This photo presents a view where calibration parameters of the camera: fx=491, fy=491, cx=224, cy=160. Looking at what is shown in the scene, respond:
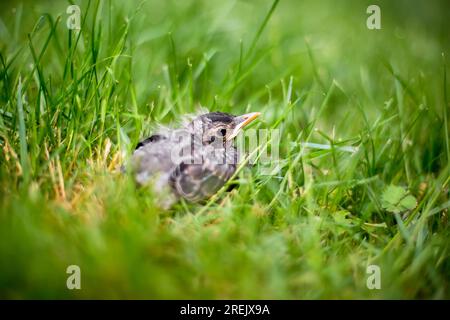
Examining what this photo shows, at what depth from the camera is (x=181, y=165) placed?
250cm

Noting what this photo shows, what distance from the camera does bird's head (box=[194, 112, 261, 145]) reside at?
286cm

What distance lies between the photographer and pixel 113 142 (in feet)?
9.74

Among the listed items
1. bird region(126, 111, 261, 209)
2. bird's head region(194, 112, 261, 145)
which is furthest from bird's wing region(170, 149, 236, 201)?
bird's head region(194, 112, 261, 145)

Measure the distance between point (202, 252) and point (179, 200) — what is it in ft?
1.44

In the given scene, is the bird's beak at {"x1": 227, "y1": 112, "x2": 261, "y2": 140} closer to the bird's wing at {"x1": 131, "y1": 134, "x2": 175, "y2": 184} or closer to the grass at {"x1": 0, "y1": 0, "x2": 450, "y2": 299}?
the grass at {"x1": 0, "y1": 0, "x2": 450, "y2": 299}

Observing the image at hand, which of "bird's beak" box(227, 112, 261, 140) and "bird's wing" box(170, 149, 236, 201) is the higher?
"bird's beak" box(227, 112, 261, 140)

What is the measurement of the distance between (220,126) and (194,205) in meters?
0.56

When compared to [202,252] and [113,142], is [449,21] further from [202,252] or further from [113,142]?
[202,252]

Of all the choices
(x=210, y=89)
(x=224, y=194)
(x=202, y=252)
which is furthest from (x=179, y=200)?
(x=210, y=89)

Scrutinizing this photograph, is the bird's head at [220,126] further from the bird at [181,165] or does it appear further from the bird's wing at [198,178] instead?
the bird's wing at [198,178]

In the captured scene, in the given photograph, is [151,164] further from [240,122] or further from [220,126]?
[240,122]

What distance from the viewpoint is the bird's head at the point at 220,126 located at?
2.86 m

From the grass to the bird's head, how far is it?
0.80 feet

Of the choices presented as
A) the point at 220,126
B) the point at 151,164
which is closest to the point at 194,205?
the point at 151,164
